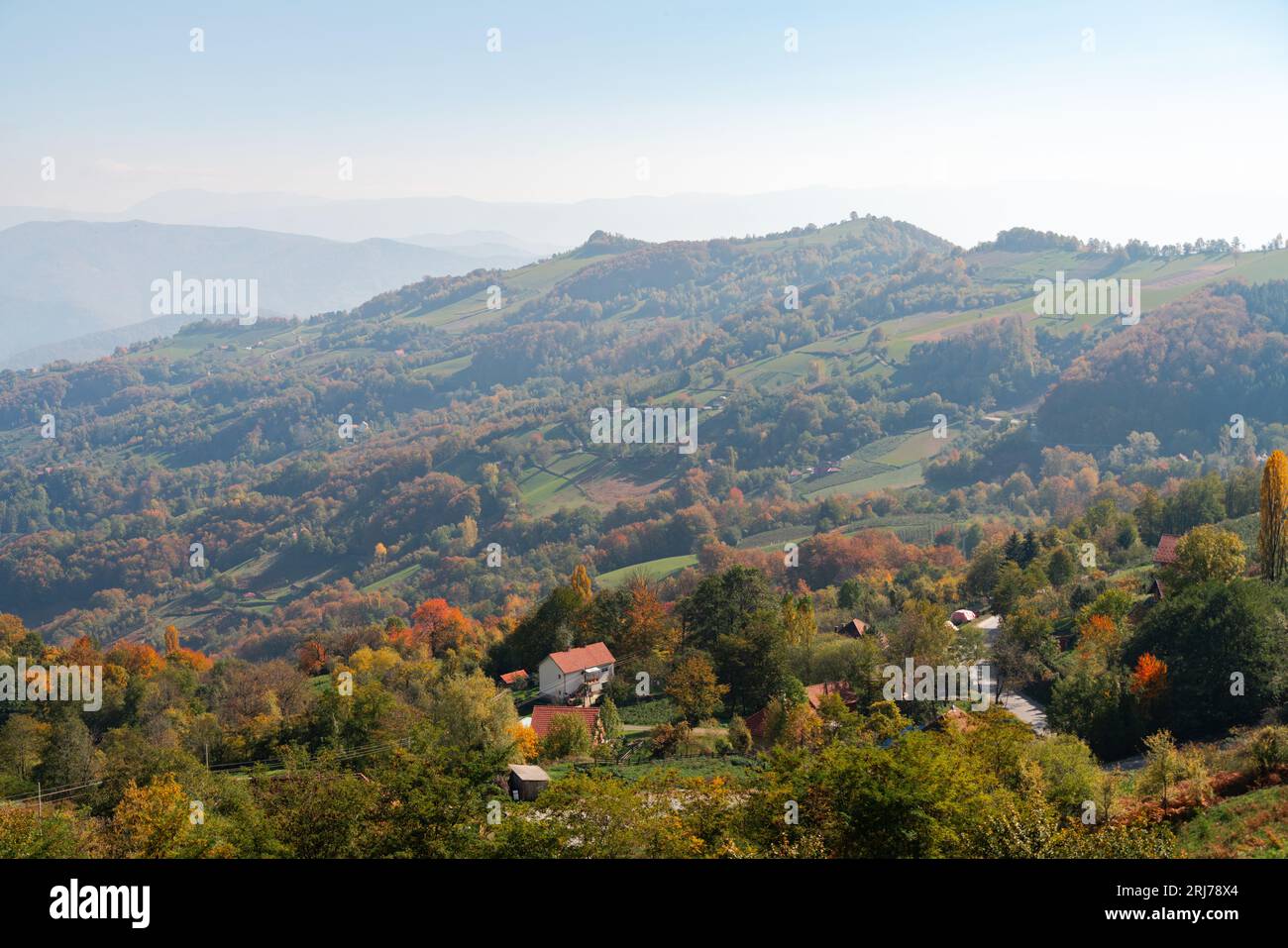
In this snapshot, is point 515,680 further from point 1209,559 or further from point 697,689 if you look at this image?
point 1209,559

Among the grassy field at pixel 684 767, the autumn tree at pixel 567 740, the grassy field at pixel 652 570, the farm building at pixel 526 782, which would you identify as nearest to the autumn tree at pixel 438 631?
the autumn tree at pixel 567 740

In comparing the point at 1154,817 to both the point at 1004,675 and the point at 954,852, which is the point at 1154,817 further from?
the point at 1004,675

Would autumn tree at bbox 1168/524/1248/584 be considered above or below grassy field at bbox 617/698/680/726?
above

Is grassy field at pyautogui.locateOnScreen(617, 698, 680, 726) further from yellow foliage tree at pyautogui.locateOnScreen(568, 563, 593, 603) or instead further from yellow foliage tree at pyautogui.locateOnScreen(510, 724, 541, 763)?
yellow foliage tree at pyautogui.locateOnScreen(568, 563, 593, 603)

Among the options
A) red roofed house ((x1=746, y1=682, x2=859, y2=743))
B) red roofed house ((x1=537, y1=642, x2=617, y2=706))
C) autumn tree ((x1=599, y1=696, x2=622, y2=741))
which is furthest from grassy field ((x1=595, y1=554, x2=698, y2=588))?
autumn tree ((x1=599, y1=696, x2=622, y2=741))

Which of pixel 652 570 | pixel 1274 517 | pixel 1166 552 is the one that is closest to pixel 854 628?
pixel 1166 552

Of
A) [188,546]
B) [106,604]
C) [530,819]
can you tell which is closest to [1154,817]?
[530,819]

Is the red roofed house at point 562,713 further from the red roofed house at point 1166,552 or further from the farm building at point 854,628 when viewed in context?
the red roofed house at point 1166,552
